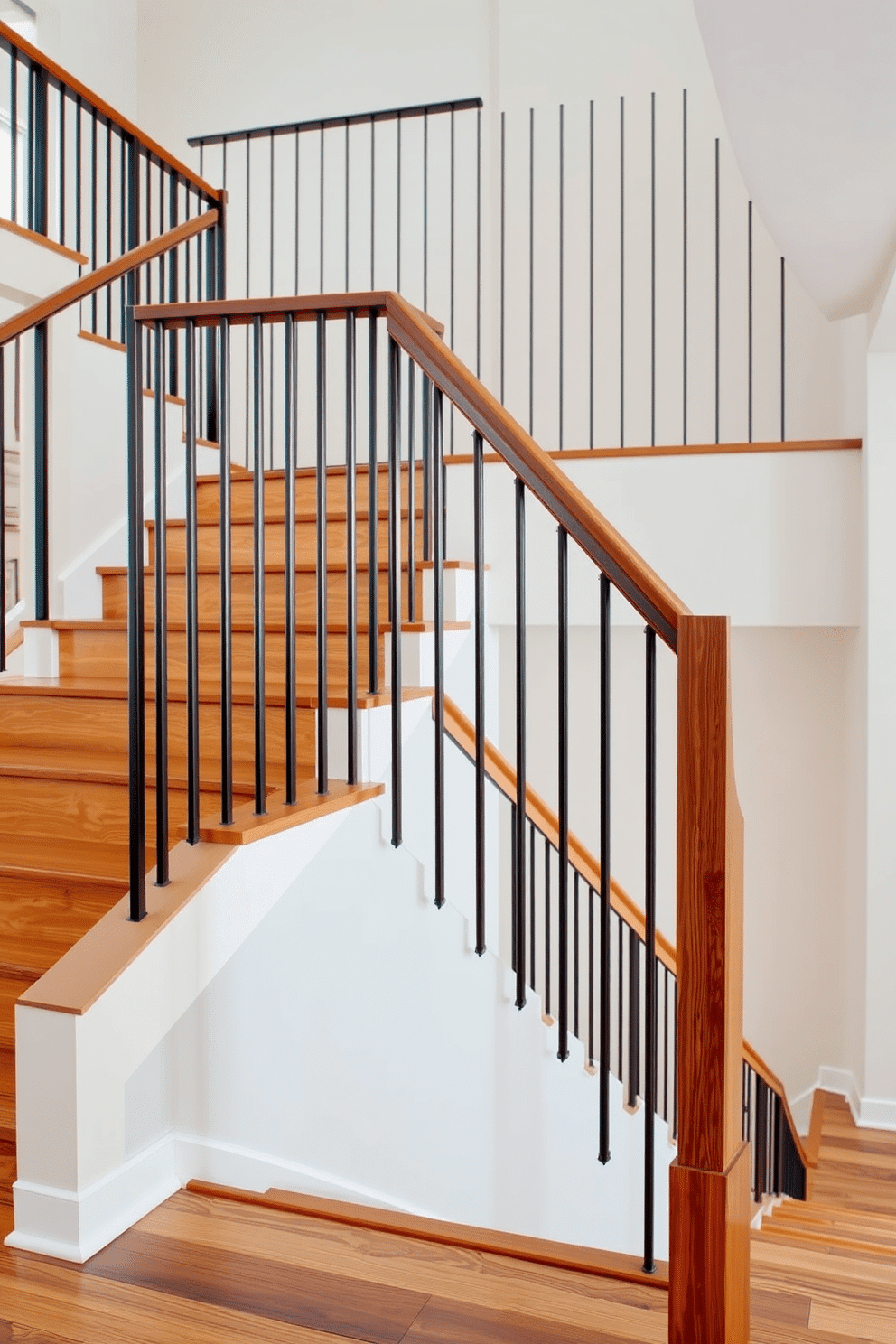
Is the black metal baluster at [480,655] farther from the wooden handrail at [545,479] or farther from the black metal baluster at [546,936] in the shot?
the black metal baluster at [546,936]

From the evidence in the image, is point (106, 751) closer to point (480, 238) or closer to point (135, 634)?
point (135, 634)

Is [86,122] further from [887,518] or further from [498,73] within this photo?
[887,518]

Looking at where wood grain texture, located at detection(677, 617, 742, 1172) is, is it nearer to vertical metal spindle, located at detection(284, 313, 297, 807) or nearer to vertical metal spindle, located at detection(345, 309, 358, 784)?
vertical metal spindle, located at detection(345, 309, 358, 784)

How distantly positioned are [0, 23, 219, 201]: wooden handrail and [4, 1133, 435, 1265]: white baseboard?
10.6ft

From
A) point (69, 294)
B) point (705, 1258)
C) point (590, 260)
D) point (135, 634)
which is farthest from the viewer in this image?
point (590, 260)

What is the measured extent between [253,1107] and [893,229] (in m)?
2.86

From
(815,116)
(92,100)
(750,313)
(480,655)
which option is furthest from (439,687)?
(750,313)

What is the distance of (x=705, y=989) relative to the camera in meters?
1.53

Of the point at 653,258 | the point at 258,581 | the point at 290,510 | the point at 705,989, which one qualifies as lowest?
the point at 705,989

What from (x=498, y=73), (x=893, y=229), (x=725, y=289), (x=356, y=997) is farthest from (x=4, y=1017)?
(x=498, y=73)

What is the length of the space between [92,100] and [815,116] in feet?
8.88

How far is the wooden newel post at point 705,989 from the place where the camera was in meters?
1.50

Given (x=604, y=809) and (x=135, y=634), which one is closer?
(x=604, y=809)

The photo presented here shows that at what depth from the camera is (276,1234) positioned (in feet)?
6.03
